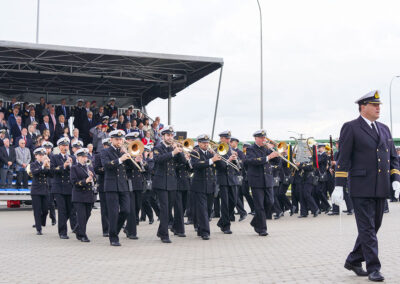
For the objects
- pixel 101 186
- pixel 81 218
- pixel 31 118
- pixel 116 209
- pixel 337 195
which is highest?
pixel 31 118

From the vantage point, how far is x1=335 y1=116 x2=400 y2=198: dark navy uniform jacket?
7094 mm

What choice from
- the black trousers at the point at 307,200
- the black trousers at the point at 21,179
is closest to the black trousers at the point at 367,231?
the black trousers at the point at 307,200

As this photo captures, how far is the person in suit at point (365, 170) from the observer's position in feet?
23.1

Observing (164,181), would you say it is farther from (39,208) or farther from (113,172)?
(39,208)

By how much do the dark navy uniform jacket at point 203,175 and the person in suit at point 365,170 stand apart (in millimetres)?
5023

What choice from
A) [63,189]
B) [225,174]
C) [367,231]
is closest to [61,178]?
[63,189]

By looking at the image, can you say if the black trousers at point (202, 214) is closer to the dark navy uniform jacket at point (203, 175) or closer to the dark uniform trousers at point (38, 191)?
the dark navy uniform jacket at point (203, 175)

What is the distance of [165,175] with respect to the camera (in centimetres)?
1165

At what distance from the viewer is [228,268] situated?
798cm

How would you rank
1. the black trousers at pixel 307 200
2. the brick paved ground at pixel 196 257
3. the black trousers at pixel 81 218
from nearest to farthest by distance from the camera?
the brick paved ground at pixel 196 257
the black trousers at pixel 81 218
the black trousers at pixel 307 200

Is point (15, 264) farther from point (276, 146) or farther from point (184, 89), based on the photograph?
point (184, 89)

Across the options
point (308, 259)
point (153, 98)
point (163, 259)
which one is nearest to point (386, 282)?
point (308, 259)

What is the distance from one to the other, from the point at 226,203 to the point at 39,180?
425 cm

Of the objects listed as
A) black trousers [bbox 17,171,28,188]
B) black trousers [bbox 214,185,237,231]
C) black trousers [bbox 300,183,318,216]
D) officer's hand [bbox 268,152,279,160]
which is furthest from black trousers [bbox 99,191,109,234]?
black trousers [bbox 17,171,28,188]
